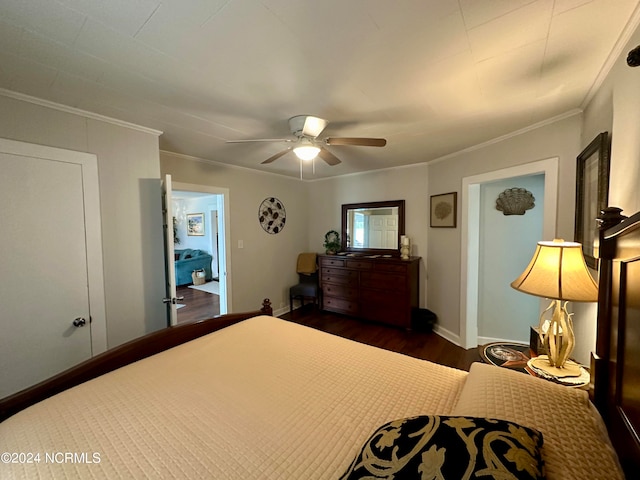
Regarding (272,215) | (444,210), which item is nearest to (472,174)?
(444,210)

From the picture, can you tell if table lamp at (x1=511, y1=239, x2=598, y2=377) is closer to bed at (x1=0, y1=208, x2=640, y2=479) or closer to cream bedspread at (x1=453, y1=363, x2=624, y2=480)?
bed at (x1=0, y1=208, x2=640, y2=479)

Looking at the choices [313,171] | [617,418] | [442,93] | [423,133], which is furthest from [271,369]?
[313,171]

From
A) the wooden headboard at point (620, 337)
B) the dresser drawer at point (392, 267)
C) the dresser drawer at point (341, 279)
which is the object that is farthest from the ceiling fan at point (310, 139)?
the dresser drawer at point (341, 279)

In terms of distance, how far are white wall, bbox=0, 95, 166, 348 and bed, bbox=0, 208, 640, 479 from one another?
0.86 meters

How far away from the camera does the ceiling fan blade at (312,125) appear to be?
1799 millimetres

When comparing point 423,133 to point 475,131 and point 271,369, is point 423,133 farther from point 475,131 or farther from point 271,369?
point 271,369

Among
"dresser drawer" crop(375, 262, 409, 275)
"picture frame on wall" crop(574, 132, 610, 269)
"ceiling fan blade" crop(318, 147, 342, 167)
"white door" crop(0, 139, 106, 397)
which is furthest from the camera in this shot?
"dresser drawer" crop(375, 262, 409, 275)

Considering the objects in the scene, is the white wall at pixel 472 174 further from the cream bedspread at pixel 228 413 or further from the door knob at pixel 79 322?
the door knob at pixel 79 322

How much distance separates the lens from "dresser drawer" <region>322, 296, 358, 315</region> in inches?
146

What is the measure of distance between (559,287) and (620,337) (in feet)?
1.70

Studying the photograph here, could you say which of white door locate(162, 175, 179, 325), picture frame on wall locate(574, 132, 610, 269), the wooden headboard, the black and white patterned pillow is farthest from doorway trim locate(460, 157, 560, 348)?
white door locate(162, 175, 179, 325)

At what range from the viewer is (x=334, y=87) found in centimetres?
149

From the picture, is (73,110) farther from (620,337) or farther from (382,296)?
(382,296)

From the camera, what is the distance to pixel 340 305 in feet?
12.6
